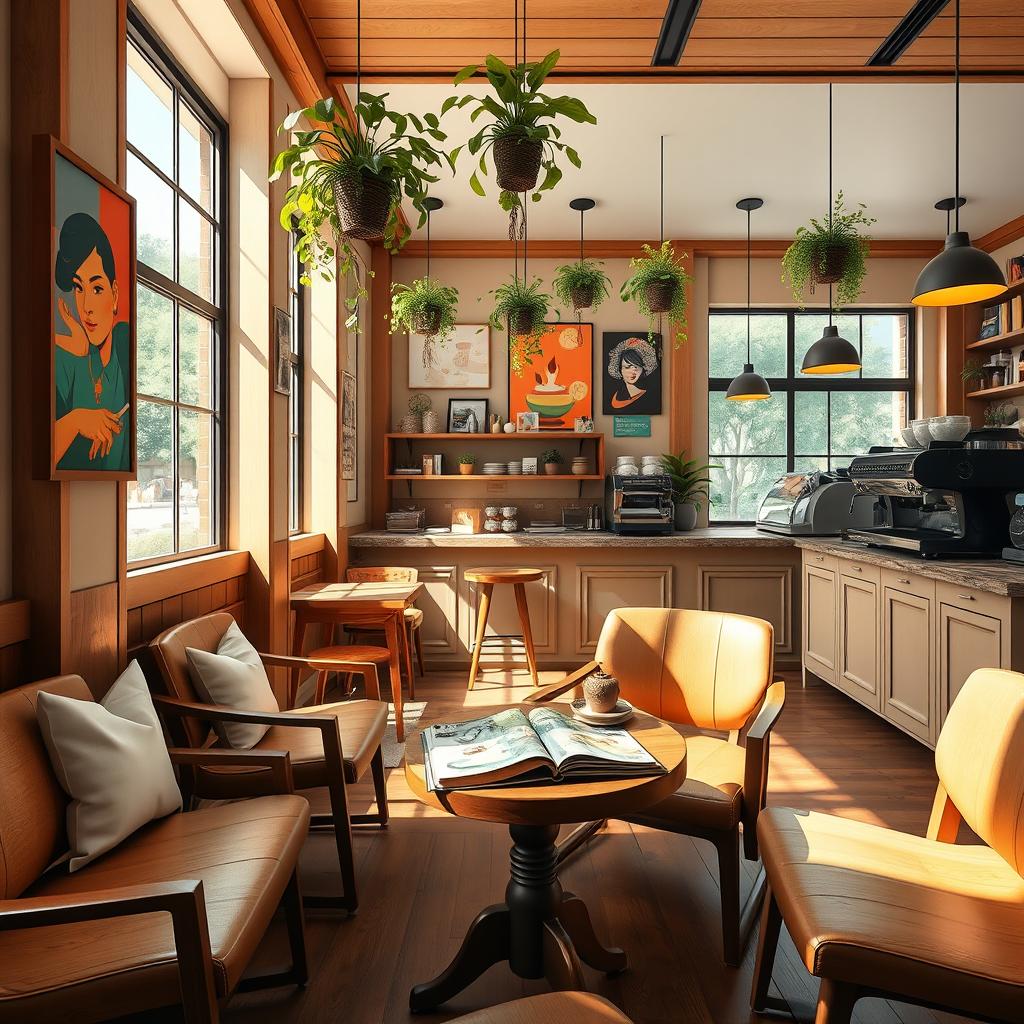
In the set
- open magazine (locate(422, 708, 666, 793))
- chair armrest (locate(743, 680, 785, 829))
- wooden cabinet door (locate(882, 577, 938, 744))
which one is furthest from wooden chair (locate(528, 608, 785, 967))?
wooden cabinet door (locate(882, 577, 938, 744))

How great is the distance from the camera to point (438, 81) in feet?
11.2

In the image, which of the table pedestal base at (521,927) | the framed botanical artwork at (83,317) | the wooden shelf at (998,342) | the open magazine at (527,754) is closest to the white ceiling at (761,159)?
the wooden shelf at (998,342)

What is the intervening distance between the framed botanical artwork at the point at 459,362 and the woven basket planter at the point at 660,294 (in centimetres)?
161

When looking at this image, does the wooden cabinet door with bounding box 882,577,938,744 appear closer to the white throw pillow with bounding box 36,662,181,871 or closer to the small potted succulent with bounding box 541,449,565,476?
the small potted succulent with bounding box 541,449,565,476

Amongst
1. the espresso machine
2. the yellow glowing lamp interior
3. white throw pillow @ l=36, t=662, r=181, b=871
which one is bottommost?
white throw pillow @ l=36, t=662, r=181, b=871

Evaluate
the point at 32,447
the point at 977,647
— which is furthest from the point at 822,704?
the point at 32,447

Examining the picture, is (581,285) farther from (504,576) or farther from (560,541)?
(504,576)

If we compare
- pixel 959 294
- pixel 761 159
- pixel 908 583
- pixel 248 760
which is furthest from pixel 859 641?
pixel 248 760

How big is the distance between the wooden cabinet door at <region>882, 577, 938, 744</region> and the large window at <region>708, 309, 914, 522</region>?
7.68 feet

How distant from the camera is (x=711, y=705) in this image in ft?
8.08

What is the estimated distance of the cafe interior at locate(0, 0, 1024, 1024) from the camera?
1.54 m

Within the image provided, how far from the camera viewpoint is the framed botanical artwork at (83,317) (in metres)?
1.73

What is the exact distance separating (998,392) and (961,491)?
2630mm

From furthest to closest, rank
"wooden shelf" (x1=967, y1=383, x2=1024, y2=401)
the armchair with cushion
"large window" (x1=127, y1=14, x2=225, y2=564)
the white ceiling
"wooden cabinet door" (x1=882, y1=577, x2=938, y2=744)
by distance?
"wooden shelf" (x1=967, y1=383, x2=1024, y2=401) < the white ceiling < "wooden cabinet door" (x1=882, y1=577, x2=938, y2=744) < "large window" (x1=127, y1=14, x2=225, y2=564) < the armchair with cushion
